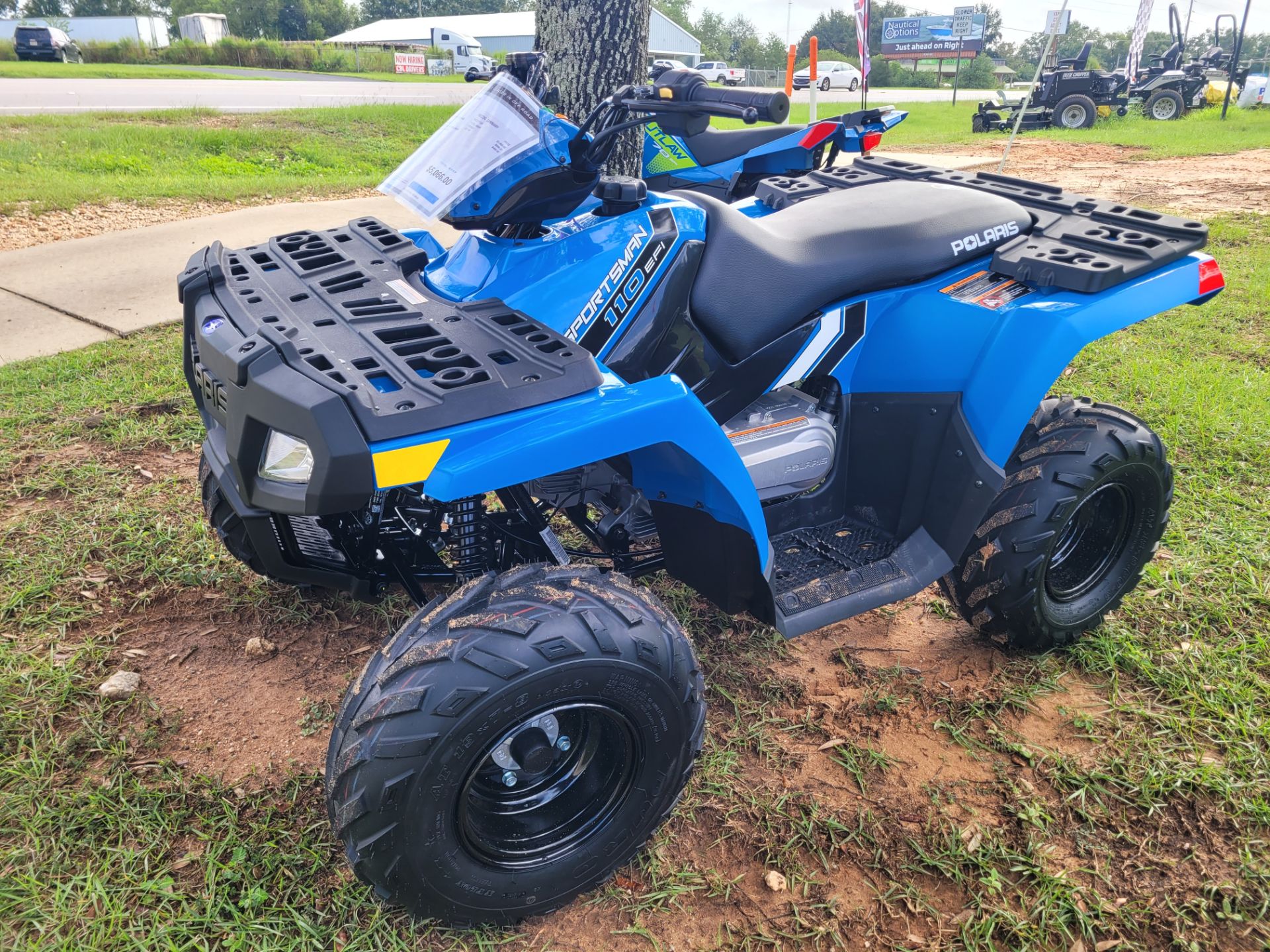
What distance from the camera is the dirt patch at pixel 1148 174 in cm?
1020

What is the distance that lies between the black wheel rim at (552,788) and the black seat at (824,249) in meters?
1.01

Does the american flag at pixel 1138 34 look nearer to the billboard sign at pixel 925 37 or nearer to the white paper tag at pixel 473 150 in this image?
the white paper tag at pixel 473 150

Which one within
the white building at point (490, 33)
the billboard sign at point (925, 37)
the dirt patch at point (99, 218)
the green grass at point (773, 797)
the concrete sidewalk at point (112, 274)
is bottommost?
the green grass at point (773, 797)

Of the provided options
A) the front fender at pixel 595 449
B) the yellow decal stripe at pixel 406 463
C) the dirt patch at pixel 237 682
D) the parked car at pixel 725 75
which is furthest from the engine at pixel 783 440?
the parked car at pixel 725 75

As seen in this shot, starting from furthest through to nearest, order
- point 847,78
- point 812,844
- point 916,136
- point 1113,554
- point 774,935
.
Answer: point 847,78 → point 916,136 → point 1113,554 → point 812,844 → point 774,935

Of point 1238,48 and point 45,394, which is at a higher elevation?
point 1238,48

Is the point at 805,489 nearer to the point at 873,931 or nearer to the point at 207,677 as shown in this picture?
the point at 873,931

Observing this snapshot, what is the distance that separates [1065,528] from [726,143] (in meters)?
3.38

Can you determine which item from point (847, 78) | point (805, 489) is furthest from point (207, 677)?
point (847, 78)

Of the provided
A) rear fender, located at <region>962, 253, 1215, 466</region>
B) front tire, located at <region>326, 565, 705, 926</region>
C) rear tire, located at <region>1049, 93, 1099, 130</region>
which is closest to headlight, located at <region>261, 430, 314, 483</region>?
front tire, located at <region>326, 565, 705, 926</region>

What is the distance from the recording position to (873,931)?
1961 millimetres

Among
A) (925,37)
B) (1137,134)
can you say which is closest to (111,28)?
(925,37)

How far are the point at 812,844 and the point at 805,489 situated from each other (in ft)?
3.37

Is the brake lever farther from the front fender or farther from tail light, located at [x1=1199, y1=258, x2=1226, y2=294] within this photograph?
tail light, located at [x1=1199, y1=258, x2=1226, y2=294]
